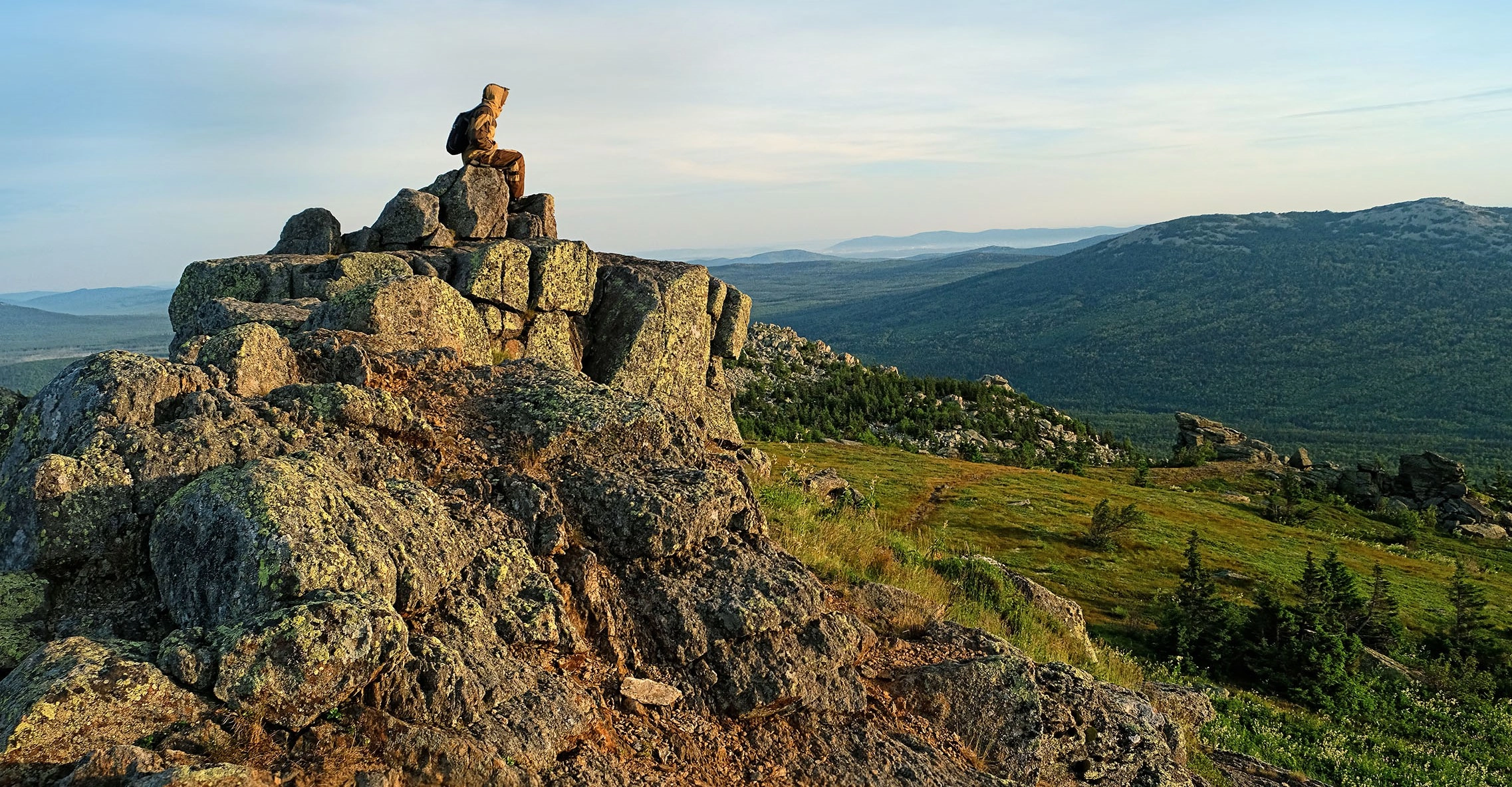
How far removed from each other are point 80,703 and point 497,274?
14511 millimetres

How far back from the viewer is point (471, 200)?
74.0 feet

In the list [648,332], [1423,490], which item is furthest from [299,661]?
[1423,490]

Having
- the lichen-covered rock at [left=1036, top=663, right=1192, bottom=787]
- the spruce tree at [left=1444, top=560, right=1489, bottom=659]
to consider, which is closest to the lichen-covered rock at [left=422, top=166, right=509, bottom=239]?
the lichen-covered rock at [left=1036, top=663, right=1192, bottom=787]

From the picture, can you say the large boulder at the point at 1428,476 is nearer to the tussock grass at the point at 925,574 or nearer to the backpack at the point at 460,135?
the tussock grass at the point at 925,574

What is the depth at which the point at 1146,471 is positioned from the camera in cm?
6284

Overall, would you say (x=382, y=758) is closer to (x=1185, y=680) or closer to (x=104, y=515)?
(x=104, y=515)

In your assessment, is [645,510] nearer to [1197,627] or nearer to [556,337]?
[556,337]

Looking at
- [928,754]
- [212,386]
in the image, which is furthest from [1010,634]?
[212,386]

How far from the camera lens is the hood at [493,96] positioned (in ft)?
76.4

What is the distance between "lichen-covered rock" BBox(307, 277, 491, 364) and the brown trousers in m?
12.1

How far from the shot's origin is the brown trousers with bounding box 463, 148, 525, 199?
77.8 ft

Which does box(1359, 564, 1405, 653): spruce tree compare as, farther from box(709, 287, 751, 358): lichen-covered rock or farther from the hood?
the hood

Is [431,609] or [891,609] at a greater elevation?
[431,609]

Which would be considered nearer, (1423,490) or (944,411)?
(1423,490)
